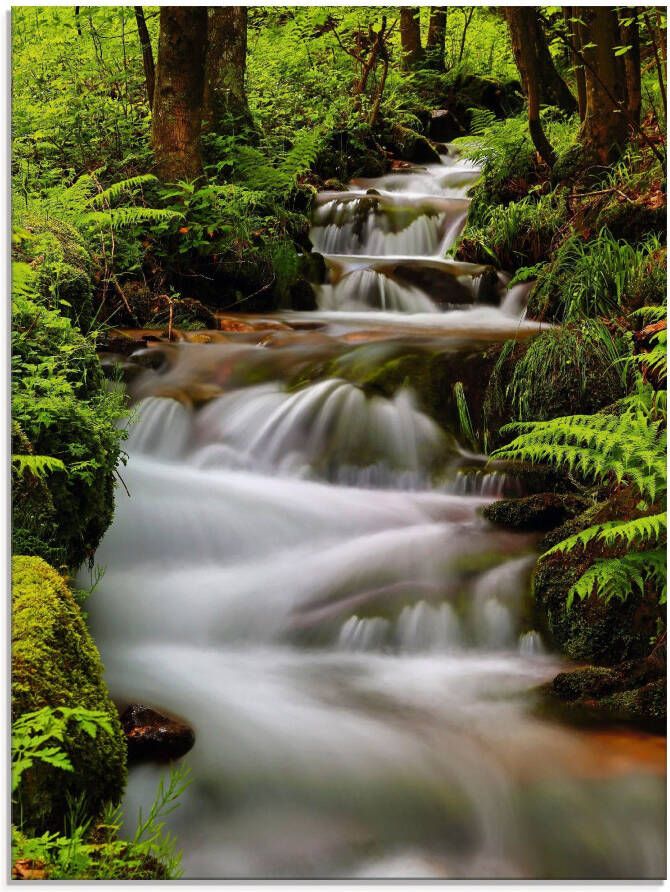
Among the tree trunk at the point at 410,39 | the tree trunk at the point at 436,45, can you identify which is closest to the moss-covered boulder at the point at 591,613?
the tree trunk at the point at 410,39

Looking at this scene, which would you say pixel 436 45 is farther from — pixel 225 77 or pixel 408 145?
pixel 225 77

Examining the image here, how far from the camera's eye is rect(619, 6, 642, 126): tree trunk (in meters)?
6.34

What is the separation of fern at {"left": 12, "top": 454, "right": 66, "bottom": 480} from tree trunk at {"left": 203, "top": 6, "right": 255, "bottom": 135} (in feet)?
21.3

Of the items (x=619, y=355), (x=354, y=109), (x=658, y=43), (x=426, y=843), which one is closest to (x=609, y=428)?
(x=619, y=355)

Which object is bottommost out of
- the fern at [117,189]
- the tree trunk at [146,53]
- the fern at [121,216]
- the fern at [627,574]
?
the fern at [627,574]

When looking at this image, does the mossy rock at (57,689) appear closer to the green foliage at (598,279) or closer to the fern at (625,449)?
the fern at (625,449)

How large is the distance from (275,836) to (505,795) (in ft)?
2.58

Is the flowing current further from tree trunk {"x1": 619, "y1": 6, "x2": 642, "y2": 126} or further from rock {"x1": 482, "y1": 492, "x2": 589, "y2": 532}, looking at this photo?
tree trunk {"x1": 619, "y1": 6, "x2": 642, "y2": 126}

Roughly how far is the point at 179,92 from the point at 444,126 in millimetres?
6610

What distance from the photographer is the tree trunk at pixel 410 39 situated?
9639mm

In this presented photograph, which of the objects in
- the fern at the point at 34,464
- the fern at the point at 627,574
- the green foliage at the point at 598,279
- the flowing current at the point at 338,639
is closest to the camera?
the flowing current at the point at 338,639

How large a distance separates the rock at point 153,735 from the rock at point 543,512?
1.98 metres

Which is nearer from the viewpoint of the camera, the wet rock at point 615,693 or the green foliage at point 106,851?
the green foliage at point 106,851

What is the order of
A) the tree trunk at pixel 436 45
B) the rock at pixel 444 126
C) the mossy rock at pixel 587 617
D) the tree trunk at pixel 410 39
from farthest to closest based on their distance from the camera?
the rock at pixel 444 126 < the tree trunk at pixel 436 45 < the tree trunk at pixel 410 39 < the mossy rock at pixel 587 617
